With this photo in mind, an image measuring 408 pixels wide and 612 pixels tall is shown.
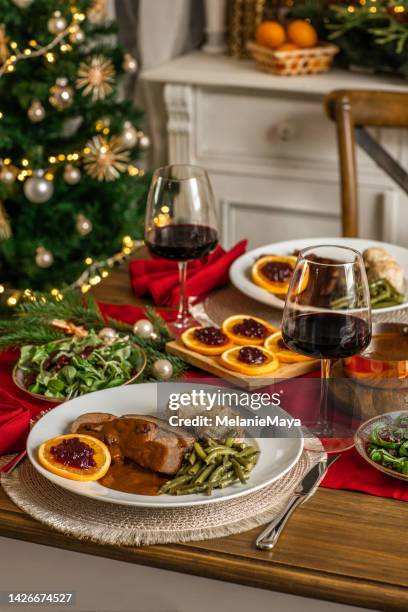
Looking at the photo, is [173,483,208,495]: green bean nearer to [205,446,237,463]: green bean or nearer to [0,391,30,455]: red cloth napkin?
[205,446,237,463]: green bean

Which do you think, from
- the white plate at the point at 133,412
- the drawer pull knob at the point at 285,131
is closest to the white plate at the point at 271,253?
the white plate at the point at 133,412

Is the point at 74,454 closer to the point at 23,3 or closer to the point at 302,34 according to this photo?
the point at 23,3

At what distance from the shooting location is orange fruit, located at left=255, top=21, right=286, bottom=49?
8.47 ft

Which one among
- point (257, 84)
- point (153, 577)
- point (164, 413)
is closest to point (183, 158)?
point (257, 84)

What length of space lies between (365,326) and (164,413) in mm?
271

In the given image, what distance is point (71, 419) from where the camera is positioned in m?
1.06

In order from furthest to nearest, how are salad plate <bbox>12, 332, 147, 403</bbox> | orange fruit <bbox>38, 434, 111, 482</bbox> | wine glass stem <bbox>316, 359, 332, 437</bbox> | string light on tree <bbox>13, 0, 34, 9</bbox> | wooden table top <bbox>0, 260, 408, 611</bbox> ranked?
string light on tree <bbox>13, 0, 34, 9</bbox>
salad plate <bbox>12, 332, 147, 403</bbox>
wine glass stem <bbox>316, 359, 332, 437</bbox>
orange fruit <bbox>38, 434, 111, 482</bbox>
wooden table top <bbox>0, 260, 408, 611</bbox>

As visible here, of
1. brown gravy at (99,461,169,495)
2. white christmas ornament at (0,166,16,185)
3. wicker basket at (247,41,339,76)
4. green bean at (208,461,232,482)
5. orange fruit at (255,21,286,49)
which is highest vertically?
orange fruit at (255,21,286,49)

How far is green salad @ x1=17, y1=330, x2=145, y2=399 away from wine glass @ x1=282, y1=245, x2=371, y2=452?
0.94ft

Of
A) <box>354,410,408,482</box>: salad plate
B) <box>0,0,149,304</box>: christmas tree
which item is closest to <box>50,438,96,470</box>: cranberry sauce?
<box>354,410,408,482</box>: salad plate

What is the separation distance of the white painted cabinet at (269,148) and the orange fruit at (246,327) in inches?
54.5

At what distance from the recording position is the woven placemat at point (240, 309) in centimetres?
139

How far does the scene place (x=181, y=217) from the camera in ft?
4.40

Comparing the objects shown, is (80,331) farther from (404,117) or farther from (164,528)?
(404,117)
